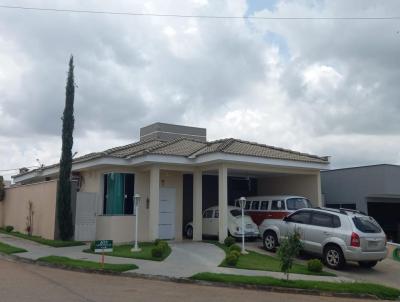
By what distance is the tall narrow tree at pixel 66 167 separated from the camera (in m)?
20.3

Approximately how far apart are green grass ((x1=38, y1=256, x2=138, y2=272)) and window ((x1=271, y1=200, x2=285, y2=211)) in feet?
28.0

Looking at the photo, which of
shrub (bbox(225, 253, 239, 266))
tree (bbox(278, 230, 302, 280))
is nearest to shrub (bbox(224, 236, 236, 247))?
shrub (bbox(225, 253, 239, 266))

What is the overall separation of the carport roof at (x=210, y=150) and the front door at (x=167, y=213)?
2.03 meters

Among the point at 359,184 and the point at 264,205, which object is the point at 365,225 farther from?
the point at 359,184

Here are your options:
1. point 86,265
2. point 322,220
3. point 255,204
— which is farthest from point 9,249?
point 322,220

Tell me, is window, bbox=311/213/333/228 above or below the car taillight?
above

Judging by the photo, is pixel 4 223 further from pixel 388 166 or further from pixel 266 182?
pixel 388 166

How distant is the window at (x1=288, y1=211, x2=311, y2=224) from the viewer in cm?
1608

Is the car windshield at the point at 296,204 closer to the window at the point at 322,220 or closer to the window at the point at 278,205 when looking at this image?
the window at the point at 278,205

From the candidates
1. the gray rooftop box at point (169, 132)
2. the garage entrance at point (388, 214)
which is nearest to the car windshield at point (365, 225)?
the garage entrance at point (388, 214)

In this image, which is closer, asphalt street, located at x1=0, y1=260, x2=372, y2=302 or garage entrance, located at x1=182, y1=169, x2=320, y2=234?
asphalt street, located at x1=0, y1=260, x2=372, y2=302

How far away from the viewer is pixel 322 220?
50.9 feet

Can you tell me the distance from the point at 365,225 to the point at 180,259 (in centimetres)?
603

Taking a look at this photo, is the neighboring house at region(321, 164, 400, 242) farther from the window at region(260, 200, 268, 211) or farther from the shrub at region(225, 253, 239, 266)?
the shrub at region(225, 253, 239, 266)
